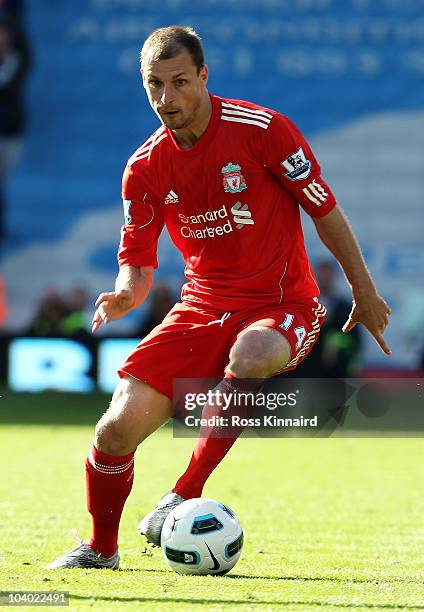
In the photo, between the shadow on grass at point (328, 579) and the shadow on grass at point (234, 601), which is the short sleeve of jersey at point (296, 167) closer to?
the shadow on grass at point (328, 579)

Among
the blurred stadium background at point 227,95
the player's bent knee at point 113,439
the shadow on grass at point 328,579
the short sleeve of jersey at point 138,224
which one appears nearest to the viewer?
the shadow on grass at point 328,579

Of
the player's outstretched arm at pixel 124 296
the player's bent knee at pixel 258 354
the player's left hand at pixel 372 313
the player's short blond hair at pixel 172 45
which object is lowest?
the player's bent knee at pixel 258 354

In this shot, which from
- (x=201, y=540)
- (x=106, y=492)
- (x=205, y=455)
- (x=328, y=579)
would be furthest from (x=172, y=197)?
(x=328, y=579)

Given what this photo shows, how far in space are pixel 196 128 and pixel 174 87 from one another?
305 millimetres

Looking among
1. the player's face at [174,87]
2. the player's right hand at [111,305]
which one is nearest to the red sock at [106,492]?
the player's right hand at [111,305]

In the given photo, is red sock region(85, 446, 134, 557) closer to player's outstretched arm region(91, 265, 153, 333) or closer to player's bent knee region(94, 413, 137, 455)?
player's bent knee region(94, 413, 137, 455)

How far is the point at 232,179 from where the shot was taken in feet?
19.5

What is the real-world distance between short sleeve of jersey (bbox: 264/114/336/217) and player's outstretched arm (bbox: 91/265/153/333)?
0.84 metres

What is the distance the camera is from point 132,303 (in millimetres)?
5969

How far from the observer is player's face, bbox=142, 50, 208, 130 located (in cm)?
571

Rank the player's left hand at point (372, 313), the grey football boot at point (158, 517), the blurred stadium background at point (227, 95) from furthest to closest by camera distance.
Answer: the blurred stadium background at point (227, 95)
the grey football boot at point (158, 517)
the player's left hand at point (372, 313)

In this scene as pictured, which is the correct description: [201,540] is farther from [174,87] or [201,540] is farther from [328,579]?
[174,87]

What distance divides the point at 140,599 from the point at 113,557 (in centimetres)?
92

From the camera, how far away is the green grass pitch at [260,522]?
5121 mm
